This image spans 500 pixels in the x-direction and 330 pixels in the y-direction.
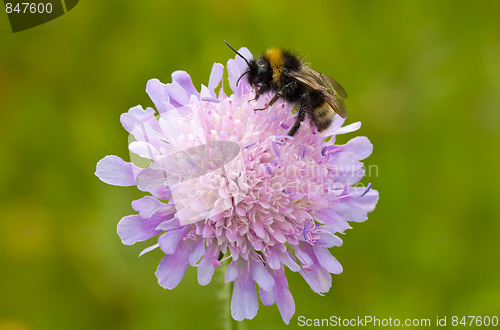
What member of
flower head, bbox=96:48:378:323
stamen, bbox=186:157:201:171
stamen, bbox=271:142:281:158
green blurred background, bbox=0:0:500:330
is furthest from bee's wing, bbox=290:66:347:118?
green blurred background, bbox=0:0:500:330

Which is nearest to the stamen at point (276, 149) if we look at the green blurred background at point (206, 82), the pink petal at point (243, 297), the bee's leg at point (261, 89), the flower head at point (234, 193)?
the flower head at point (234, 193)

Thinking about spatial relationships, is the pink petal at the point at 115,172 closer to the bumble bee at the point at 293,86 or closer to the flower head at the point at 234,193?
the flower head at the point at 234,193

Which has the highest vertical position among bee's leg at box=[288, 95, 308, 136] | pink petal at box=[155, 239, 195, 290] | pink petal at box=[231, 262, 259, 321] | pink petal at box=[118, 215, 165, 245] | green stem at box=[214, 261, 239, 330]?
bee's leg at box=[288, 95, 308, 136]

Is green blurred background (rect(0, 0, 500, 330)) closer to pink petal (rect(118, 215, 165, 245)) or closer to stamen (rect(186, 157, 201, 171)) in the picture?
pink petal (rect(118, 215, 165, 245))

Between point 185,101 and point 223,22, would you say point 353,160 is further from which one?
point 223,22

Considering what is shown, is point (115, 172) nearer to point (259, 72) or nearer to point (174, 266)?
point (174, 266)

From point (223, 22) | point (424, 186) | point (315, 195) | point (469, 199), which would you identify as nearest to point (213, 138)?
point (315, 195)
